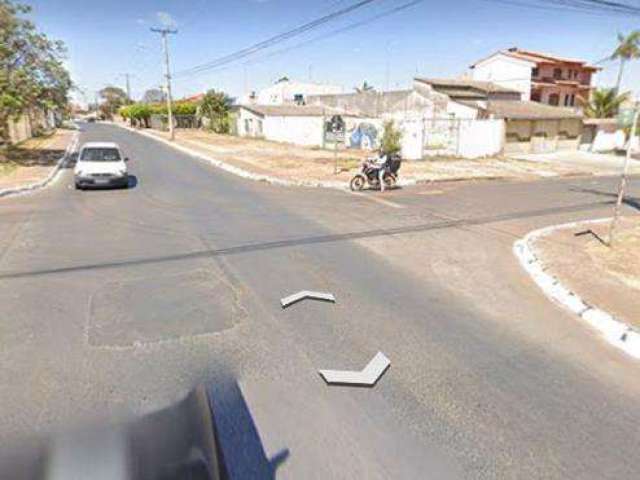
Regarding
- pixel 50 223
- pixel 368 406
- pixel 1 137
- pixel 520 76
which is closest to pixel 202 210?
pixel 50 223

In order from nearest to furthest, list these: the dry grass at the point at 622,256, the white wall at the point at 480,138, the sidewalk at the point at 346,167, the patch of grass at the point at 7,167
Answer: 1. the dry grass at the point at 622,256
2. the patch of grass at the point at 7,167
3. the sidewalk at the point at 346,167
4. the white wall at the point at 480,138

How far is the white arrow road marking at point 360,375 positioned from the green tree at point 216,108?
49.1 metres

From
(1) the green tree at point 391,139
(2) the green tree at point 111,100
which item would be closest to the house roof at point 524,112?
(1) the green tree at point 391,139

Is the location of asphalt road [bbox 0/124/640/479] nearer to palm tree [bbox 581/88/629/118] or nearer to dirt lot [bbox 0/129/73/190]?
dirt lot [bbox 0/129/73/190]

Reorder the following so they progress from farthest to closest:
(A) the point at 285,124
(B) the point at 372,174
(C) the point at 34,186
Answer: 1. (A) the point at 285,124
2. (B) the point at 372,174
3. (C) the point at 34,186

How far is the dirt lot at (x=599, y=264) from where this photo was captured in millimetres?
6224

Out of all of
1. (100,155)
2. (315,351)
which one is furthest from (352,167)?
(315,351)

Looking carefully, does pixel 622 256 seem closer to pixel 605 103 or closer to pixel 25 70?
pixel 25 70

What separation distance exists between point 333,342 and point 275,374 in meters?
0.88

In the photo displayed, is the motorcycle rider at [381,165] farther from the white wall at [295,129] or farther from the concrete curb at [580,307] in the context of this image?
the white wall at [295,129]

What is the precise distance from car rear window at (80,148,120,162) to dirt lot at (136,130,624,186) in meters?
5.77

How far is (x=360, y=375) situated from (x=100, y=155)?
45.7ft

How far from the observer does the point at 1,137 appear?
2492 cm

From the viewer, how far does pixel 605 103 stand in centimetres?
3881
